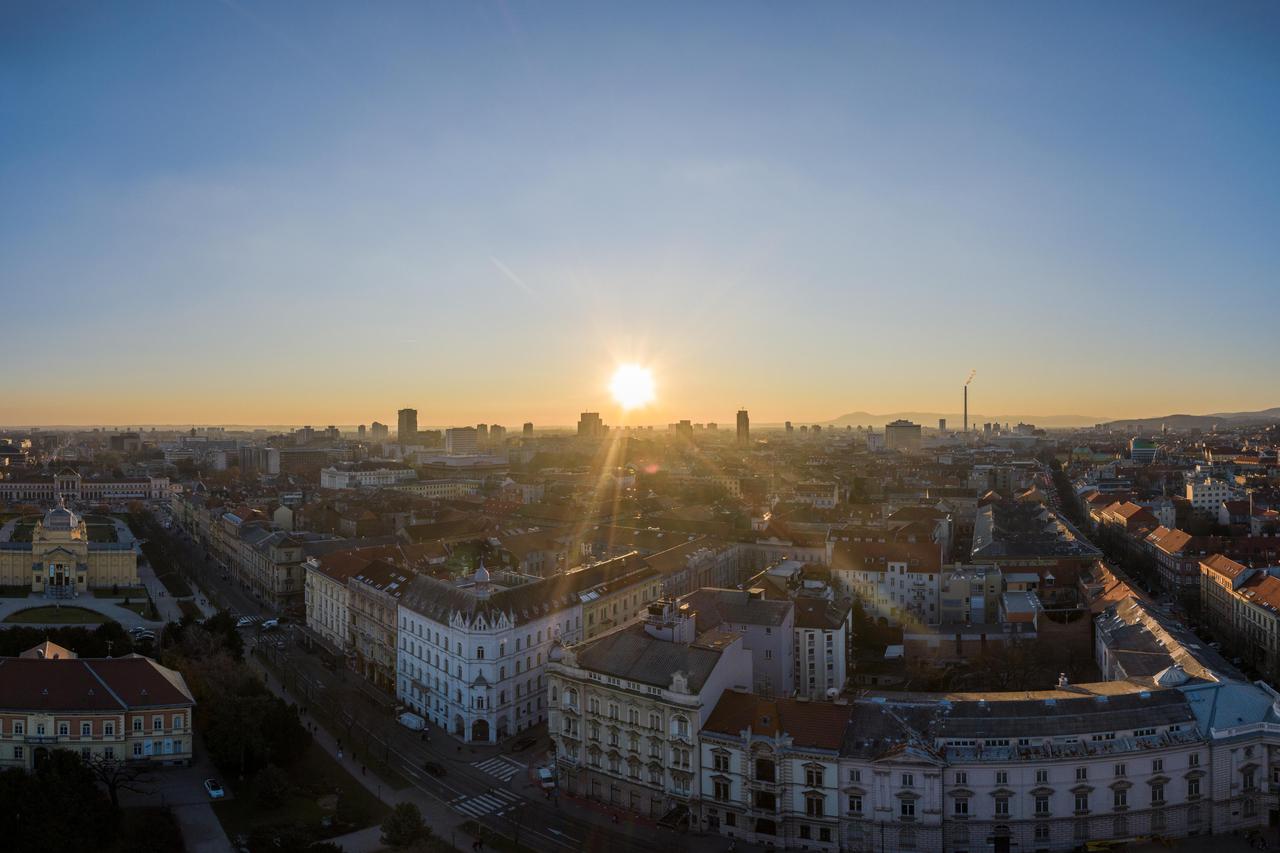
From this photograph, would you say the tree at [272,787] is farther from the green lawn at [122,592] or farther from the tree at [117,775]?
the green lawn at [122,592]

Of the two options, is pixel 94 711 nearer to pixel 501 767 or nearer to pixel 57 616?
pixel 501 767

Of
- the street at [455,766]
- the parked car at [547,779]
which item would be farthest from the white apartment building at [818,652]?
the parked car at [547,779]

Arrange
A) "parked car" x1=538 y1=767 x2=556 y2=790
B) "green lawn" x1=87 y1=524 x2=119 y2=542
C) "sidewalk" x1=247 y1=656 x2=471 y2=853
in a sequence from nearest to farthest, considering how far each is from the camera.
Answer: "sidewalk" x1=247 y1=656 x2=471 y2=853, "parked car" x1=538 y1=767 x2=556 y2=790, "green lawn" x1=87 y1=524 x2=119 y2=542

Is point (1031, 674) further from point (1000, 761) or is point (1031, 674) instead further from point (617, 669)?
point (617, 669)

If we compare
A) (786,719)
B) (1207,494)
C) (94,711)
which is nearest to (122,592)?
(94,711)

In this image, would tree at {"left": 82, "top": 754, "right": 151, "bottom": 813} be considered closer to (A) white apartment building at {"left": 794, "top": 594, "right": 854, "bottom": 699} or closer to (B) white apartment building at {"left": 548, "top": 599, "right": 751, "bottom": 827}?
(B) white apartment building at {"left": 548, "top": 599, "right": 751, "bottom": 827}

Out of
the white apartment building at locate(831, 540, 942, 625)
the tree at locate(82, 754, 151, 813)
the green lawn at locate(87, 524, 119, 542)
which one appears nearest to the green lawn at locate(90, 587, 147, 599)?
the green lawn at locate(87, 524, 119, 542)

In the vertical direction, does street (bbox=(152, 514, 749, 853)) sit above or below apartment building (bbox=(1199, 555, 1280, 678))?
below
